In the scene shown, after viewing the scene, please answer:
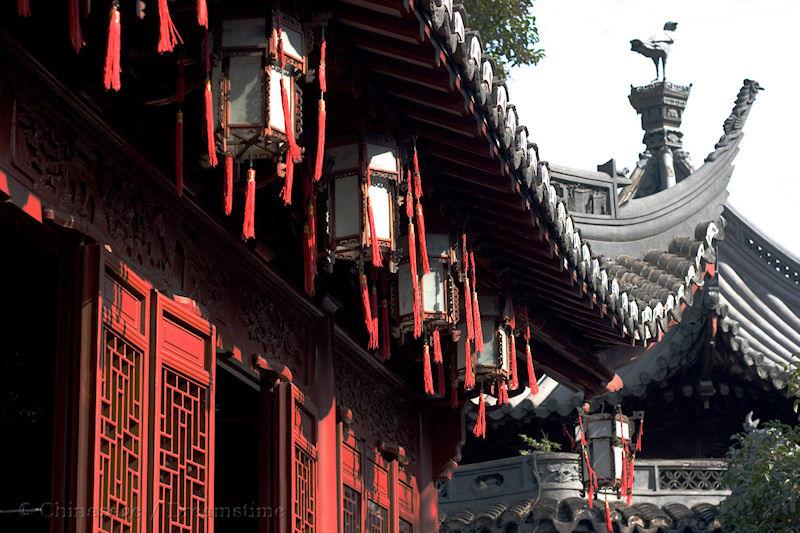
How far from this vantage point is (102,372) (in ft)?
20.0

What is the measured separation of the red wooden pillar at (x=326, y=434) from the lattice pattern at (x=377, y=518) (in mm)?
764

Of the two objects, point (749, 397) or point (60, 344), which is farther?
point (749, 397)

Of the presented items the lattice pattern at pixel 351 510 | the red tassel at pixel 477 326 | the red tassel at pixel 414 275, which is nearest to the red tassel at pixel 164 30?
the red tassel at pixel 414 275

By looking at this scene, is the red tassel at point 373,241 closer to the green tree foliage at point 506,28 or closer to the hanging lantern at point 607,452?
the hanging lantern at point 607,452

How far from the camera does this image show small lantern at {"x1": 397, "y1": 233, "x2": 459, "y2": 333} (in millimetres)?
8805

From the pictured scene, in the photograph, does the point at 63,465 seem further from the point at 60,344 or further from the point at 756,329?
the point at 756,329

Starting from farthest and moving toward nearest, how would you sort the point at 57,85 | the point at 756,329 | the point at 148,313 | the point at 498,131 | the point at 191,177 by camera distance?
the point at 756,329 < the point at 498,131 < the point at 191,177 < the point at 148,313 < the point at 57,85

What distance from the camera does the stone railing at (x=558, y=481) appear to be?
70.5ft

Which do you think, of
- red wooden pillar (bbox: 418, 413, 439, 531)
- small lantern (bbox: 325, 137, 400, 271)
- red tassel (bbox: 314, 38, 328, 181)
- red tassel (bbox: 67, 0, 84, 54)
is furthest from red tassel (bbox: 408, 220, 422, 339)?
red wooden pillar (bbox: 418, 413, 439, 531)

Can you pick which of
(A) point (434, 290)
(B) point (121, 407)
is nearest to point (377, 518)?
(A) point (434, 290)

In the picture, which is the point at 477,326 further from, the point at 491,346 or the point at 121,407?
the point at 121,407

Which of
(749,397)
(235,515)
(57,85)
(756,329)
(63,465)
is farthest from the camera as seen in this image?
(756,329)

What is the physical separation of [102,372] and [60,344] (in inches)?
7.4

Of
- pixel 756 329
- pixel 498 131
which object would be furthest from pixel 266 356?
pixel 756 329
